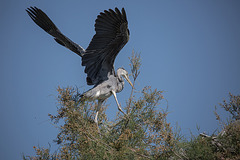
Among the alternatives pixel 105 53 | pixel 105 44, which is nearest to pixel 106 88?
pixel 105 53

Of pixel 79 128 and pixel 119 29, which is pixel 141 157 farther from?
pixel 119 29

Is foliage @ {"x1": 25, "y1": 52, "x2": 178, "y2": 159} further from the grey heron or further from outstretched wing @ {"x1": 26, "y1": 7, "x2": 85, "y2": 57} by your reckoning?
outstretched wing @ {"x1": 26, "y1": 7, "x2": 85, "y2": 57}

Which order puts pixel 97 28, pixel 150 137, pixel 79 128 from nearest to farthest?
pixel 79 128
pixel 150 137
pixel 97 28

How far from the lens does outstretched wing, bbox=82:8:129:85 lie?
530 cm

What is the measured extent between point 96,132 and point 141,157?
29.6 inches

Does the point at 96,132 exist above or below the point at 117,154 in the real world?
above

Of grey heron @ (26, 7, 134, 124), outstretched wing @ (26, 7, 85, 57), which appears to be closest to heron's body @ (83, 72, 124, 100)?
grey heron @ (26, 7, 134, 124)

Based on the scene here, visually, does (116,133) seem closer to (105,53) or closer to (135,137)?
(135,137)

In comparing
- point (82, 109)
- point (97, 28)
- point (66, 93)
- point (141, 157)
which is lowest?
point (141, 157)

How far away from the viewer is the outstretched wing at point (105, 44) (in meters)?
5.30

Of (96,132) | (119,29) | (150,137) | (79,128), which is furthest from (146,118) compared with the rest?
(119,29)

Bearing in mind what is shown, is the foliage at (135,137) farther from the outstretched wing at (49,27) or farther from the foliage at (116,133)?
the outstretched wing at (49,27)

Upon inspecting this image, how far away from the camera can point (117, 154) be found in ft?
10.1

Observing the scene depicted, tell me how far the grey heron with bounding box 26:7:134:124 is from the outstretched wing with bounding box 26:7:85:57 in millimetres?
25
